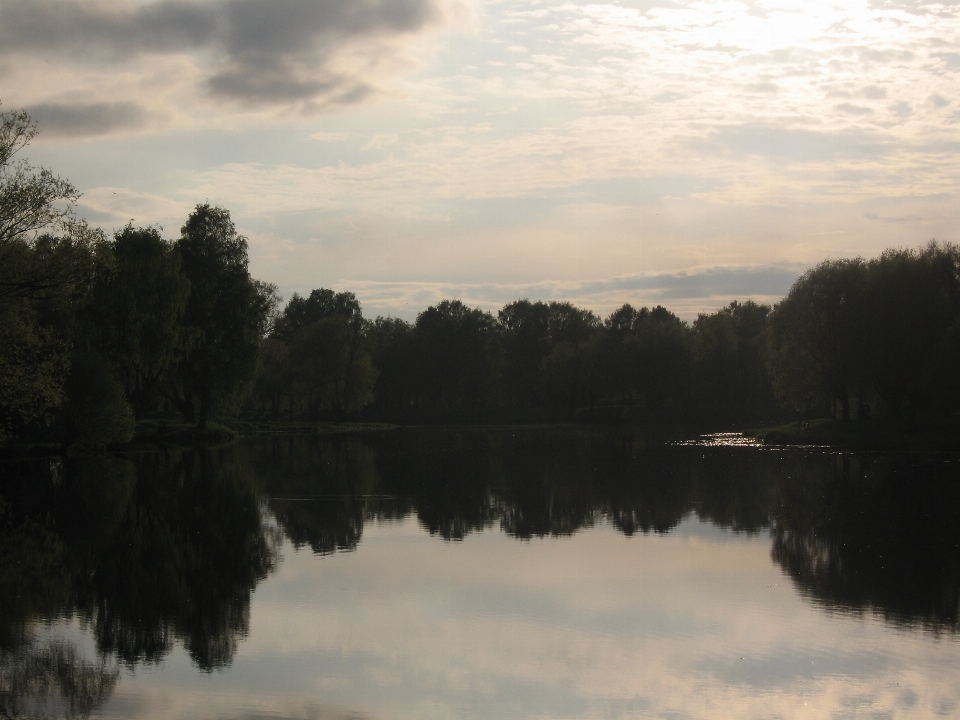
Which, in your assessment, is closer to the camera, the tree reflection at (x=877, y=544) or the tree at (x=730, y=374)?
the tree reflection at (x=877, y=544)

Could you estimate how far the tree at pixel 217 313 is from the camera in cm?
6191

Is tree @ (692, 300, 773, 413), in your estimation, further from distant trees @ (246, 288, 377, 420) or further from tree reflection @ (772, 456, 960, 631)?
tree reflection @ (772, 456, 960, 631)

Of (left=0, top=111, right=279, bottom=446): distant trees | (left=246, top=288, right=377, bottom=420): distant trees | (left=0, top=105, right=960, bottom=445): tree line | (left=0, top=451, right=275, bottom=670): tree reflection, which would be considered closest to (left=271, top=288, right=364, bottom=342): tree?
(left=0, top=105, right=960, bottom=445): tree line

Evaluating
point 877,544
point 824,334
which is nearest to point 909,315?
point 824,334

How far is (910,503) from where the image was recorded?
1053 inches

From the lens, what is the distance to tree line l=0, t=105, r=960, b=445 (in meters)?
32.3

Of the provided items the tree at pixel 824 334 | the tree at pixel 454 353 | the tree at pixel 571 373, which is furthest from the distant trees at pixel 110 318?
Result: the tree at pixel 454 353

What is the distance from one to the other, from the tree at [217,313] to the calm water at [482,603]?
30852mm

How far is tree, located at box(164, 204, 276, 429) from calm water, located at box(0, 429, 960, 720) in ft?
101

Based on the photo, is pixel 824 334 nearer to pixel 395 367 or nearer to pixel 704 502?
pixel 704 502

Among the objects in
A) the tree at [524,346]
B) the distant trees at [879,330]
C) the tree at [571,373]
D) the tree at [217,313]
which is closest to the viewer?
the distant trees at [879,330]

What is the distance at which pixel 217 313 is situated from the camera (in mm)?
63031

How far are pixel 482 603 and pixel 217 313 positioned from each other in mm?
51819

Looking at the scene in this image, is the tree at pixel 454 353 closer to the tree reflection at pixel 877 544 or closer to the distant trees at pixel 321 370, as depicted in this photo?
the distant trees at pixel 321 370
